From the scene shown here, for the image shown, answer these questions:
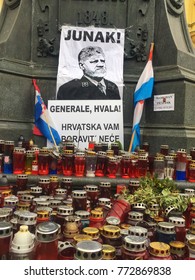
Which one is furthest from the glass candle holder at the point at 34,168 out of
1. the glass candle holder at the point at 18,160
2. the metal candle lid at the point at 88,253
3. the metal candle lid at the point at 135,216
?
the metal candle lid at the point at 88,253

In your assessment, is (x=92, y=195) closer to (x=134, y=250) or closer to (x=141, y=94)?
(x=134, y=250)

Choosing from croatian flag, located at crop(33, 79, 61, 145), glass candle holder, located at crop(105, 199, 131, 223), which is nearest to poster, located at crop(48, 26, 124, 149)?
croatian flag, located at crop(33, 79, 61, 145)

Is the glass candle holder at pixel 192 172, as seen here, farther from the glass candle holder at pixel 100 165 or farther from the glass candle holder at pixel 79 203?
the glass candle holder at pixel 79 203

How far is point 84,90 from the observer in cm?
580

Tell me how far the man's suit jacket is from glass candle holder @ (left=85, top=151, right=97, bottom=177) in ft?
6.61

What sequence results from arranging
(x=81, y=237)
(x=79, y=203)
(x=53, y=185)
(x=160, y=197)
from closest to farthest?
(x=81, y=237) < (x=79, y=203) < (x=160, y=197) < (x=53, y=185)

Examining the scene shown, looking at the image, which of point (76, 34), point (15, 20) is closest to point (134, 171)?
point (76, 34)

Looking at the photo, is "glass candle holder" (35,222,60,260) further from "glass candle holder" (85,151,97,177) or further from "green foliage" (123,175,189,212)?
"glass candle holder" (85,151,97,177)

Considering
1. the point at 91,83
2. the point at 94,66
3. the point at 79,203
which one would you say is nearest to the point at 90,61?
the point at 94,66

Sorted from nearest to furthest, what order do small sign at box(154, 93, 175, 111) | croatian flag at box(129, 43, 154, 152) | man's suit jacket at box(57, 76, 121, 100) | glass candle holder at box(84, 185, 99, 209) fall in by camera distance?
glass candle holder at box(84, 185, 99, 209)
small sign at box(154, 93, 175, 111)
croatian flag at box(129, 43, 154, 152)
man's suit jacket at box(57, 76, 121, 100)

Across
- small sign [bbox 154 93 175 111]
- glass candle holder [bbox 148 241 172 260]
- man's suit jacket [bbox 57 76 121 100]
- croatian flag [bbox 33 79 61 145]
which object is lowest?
glass candle holder [bbox 148 241 172 260]

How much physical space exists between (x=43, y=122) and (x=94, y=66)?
4.59 feet

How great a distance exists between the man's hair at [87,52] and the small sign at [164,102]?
1336 millimetres

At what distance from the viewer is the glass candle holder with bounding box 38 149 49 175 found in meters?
3.96
